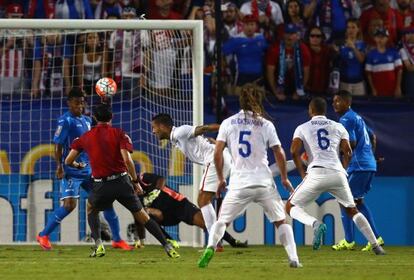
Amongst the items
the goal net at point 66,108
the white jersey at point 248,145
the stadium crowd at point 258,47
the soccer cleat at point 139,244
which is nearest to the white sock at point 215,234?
the white jersey at point 248,145

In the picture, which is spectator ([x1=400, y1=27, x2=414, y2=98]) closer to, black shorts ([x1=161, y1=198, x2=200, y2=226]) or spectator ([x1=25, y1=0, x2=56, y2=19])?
black shorts ([x1=161, y1=198, x2=200, y2=226])

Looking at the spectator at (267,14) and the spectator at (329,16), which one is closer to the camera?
the spectator at (267,14)

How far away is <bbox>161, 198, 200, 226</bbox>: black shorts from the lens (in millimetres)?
18547

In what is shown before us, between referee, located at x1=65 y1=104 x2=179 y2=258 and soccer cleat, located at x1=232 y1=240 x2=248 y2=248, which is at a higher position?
referee, located at x1=65 y1=104 x2=179 y2=258

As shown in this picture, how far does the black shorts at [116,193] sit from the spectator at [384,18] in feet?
24.6

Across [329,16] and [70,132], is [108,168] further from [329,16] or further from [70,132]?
[329,16]

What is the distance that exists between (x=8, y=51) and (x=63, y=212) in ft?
11.9

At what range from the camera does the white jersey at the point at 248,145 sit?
1377cm

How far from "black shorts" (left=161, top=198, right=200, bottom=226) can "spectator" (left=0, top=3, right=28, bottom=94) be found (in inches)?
130

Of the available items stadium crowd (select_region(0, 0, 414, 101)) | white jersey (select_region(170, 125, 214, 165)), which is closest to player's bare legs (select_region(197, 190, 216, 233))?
white jersey (select_region(170, 125, 214, 165))

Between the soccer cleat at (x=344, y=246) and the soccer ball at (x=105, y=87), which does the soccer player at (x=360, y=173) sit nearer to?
the soccer cleat at (x=344, y=246)

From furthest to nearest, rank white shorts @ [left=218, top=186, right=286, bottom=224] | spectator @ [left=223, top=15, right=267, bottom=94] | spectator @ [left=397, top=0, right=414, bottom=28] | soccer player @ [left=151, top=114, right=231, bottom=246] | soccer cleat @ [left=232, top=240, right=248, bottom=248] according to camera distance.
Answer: spectator @ [left=397, top=0, right=414, bottom=28] < spectator @ [left=223, top=15, right=267, bottom=94] < soccer cleat @ [left=232, top=240, right=248, bottom=248] < soccer player @ [left=151, top=114, right=231, bottom=246] < white shorts @ [left=218, top=186, right=286, bottom=224]

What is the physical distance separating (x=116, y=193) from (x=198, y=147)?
2.16 m

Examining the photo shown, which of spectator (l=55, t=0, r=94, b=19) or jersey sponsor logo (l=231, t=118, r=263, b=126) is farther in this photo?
spectator (l=55, t=0, r=94, b=19)
